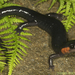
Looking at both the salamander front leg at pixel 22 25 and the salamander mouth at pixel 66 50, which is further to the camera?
the salamander front leg at pixel 22 25

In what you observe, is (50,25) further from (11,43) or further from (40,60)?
(11,43)

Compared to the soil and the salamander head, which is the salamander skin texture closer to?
the salamander head

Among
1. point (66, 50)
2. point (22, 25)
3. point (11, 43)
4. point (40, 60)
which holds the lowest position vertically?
point (40, 60)

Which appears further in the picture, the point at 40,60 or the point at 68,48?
the point at 40,60

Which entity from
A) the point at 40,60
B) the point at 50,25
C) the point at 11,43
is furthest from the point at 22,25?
the point at 40,60

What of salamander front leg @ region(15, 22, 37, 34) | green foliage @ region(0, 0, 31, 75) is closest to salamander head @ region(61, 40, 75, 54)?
green foliage @ region(0, 0, 31, 75)

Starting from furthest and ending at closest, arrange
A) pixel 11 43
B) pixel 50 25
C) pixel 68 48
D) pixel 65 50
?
pixel 50 25, pixel 65 50, pixel 68 48, pixel 11 43

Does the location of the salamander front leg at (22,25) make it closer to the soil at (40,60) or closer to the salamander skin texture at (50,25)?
the salamander skin texture at (50,25)

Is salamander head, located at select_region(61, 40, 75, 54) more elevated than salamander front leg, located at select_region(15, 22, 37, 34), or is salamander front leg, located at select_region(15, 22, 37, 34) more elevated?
salamander front leg, located at select_region(15, 22, 37, 34)

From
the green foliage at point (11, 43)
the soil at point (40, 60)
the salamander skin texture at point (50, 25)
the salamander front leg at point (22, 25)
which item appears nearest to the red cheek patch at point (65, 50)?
the salamander skin texture at point (50, 25)

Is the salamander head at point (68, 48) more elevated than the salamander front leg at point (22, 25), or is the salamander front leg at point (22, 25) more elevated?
the salamander front leg at point (22, 25)
